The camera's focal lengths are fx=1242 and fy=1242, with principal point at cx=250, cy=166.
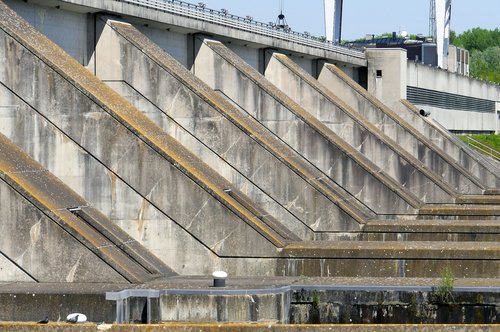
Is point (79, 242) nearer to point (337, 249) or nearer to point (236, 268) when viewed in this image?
point (236, 268)

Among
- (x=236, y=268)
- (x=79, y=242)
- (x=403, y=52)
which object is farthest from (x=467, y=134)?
(x=79, y=242)

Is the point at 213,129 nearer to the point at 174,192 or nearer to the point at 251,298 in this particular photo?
the point at 174,192

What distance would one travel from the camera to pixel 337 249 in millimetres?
19422

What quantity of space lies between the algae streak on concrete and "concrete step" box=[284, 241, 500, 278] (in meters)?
0.51

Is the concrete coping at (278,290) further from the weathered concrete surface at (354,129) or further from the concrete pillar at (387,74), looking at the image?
the concrete pillar at (387,74)

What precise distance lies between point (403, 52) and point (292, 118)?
16262 mm

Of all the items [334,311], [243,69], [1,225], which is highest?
[243,69]

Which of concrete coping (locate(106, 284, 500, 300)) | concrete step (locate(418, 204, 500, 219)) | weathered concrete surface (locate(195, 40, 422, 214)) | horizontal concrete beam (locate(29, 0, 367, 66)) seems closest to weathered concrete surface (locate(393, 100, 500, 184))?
horizontal concrete beam (locate(29, 0, 367, 66))

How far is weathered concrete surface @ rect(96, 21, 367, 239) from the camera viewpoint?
22000 mm

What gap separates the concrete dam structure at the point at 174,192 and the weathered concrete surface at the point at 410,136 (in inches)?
244

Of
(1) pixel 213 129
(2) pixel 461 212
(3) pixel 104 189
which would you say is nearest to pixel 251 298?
(3) pixel 104 189

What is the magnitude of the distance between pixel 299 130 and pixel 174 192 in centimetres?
910

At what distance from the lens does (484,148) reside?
5225 cm

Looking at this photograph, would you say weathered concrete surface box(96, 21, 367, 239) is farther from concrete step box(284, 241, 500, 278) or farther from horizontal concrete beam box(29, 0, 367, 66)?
concrete step box(284, 241, 500, 278)
